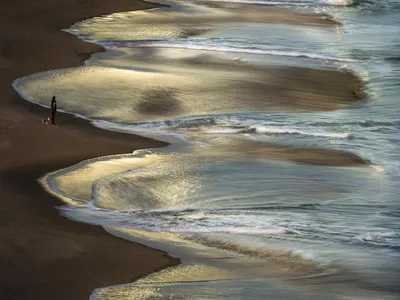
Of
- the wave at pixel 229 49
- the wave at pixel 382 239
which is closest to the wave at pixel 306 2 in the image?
the wave at pixel 229 49

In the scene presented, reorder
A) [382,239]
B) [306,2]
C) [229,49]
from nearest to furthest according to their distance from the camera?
[382,239]
[229,49]
[306,2]

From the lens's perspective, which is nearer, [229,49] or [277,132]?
[277,132]

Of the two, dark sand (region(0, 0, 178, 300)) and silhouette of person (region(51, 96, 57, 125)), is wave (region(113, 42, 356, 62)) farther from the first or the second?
silhouette of person (region(51, 96, 57, 125))

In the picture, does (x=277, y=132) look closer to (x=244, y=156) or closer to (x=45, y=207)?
(x=244, y=156)

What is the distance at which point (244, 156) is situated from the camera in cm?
1035

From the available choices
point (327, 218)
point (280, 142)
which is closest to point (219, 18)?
point (280, 142)

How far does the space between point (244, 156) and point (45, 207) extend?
2.49 meters

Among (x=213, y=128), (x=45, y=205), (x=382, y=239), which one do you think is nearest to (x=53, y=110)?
(x=213, y=128)

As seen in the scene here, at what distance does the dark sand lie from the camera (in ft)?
23.7

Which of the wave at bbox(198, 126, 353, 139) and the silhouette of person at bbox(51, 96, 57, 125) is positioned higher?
the silhouette of person at bbox(51, 96, 57, 125)

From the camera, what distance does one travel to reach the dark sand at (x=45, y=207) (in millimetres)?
7223

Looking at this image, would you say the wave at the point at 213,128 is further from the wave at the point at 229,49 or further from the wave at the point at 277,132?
the wave at the point at 229,49

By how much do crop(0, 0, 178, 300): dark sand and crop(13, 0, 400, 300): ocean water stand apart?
19 cm

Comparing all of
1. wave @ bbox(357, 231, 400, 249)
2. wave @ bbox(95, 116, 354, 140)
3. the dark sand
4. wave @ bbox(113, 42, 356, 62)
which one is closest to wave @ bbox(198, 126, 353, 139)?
wave @ bbox(95, 116, 354, 140)
